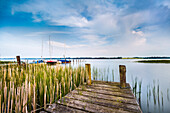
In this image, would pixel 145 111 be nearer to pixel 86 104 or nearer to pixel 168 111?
pixel 168 111

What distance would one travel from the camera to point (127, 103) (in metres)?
2.00

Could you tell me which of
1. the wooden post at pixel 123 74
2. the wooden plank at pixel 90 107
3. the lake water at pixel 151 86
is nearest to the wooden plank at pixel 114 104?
the wooden plank at pixel 90 107

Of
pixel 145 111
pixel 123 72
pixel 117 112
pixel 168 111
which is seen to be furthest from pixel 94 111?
pixel 168 111

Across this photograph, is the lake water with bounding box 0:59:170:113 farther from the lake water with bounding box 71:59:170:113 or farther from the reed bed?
the reed bed

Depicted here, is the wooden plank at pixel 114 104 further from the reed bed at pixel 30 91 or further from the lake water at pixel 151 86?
the lake water at pixel 151 86

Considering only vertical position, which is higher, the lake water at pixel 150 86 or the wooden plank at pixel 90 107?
the wooden plank at pixel 90 107

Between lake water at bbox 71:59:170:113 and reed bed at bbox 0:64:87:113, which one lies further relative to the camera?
lake water at bbox 71:59:170:113

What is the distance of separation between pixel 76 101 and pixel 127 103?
121 cm

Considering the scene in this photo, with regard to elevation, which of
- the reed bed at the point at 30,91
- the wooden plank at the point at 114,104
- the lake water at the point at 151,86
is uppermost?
the reed bed at the point at 30,91

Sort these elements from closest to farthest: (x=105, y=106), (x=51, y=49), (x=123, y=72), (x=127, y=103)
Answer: (x=105, y=106)
(x=127, y=103)
(x=123, y=72)
(x=51, y=49)

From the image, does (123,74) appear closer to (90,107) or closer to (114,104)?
(114,104)

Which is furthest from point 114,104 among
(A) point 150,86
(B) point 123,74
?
(A) point 150,86

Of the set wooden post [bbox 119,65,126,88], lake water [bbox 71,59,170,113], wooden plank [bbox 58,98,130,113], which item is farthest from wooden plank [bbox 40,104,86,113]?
lake water [bbox 71,59,170,113]

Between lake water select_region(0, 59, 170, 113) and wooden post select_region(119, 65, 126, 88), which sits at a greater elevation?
wooden post select_region(119, 65, 126, 88)
